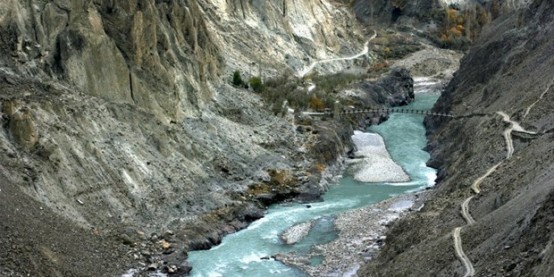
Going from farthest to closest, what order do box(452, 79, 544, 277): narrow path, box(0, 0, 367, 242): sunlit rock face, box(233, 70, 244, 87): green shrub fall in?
box(233, 70, 244, 87): green shrub < box(0, 0, 367, 242): sunlit rock face < box(452, 79, 544, 277): narrow path

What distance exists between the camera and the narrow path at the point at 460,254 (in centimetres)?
3047

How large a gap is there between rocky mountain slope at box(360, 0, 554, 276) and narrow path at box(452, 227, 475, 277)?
4.4 inches

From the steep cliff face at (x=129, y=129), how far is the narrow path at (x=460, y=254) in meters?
17.2

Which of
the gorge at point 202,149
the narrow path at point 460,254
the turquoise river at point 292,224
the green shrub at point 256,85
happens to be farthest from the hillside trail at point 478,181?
the green shrub at point 256,85

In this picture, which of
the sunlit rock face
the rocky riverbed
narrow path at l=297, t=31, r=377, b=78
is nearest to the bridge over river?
the sunlit rock face

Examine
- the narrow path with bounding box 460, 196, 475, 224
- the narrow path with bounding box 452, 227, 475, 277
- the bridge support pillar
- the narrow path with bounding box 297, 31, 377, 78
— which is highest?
the narrow path with bounding box 452, 227, 475, 277

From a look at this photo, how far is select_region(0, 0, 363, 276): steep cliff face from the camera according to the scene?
4662 centimetres

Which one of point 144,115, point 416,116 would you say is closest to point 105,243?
point 144,115

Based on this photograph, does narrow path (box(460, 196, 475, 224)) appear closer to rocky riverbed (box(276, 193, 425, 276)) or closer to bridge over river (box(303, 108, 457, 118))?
rocky riverbed (box(276, 193, 425, 276))

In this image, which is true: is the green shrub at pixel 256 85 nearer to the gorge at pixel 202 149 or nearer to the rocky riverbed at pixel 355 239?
the gorge at pixel 202 149

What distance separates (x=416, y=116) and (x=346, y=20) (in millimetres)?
43387

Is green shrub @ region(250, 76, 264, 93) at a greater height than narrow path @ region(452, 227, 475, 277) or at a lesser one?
lesser

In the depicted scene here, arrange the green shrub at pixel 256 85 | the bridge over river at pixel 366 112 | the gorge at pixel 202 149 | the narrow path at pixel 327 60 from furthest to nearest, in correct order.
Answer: the narrow path at pixel 327 60
the bridge over river at pixel 366 112
the green shrub at pixel 256 85
the gorge at pixel 202 149

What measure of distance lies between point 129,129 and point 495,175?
25689mm
